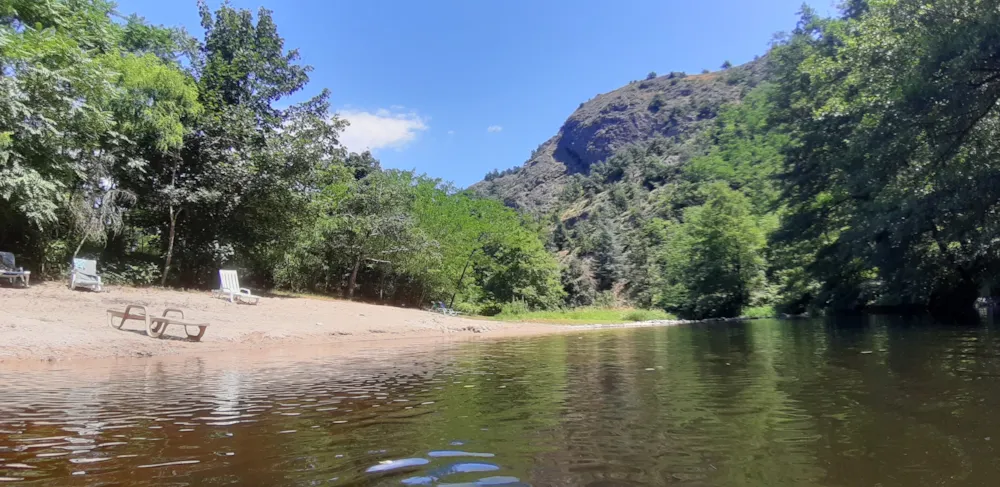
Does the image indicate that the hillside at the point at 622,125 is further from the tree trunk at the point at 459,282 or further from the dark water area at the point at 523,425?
the dark water area at the point at 523,425

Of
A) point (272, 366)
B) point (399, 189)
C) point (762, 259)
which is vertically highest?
point (399, 189)

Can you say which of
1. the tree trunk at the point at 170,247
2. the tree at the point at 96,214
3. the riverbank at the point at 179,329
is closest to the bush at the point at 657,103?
the riverbank at the point at 179,329

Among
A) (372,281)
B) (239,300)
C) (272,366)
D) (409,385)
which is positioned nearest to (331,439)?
(409,385)

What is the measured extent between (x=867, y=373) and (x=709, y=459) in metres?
4.94

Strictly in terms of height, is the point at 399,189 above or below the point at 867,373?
above

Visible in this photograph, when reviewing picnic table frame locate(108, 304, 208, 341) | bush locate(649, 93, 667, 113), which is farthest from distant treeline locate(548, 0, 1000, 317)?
bush locate(649, 93, 667, 113)

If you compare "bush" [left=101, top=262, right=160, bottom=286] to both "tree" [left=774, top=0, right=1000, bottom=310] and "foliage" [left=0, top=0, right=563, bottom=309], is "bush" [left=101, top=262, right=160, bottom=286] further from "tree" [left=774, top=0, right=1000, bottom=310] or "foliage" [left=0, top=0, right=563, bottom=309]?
"tree" [left=774, top=0, right=1000, bottom=310]

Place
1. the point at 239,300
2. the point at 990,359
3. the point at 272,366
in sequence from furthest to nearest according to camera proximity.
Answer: the point at 239,300 → the point at 272,366 → the point at 990,359

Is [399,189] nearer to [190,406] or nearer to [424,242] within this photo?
[424,242]

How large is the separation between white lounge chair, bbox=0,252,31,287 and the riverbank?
17.7 inches

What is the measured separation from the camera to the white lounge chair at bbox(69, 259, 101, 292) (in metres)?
17.0

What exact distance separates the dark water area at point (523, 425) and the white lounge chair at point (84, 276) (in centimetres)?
1002

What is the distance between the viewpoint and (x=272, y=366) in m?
10.1

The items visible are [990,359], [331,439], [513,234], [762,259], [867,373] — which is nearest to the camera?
[331,439]
